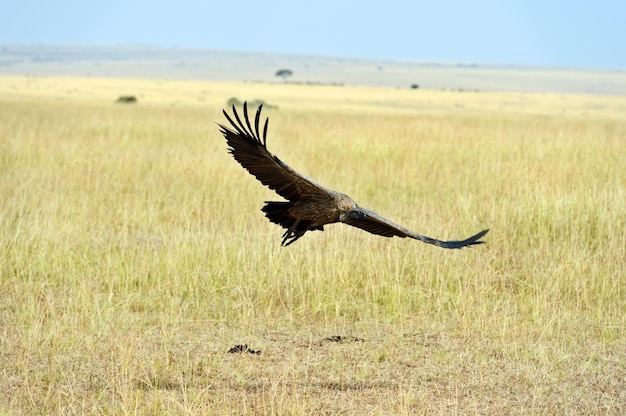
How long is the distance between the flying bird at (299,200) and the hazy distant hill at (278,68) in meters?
103

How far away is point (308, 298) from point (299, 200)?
2697mm

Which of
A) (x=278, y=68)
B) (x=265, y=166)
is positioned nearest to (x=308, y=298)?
(x=265, y=166)

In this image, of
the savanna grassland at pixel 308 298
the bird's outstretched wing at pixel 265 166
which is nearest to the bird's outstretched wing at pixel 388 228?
the bird's outstretched wing at pixel 265 166

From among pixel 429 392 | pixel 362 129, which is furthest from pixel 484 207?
pixel 362 129

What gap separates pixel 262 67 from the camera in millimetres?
150750

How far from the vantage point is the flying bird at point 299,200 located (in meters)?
4.54

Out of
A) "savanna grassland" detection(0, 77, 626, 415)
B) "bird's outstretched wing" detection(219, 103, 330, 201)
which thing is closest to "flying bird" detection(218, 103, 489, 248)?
"bird's outstretched wing" detection(219, 103, 330, 201)

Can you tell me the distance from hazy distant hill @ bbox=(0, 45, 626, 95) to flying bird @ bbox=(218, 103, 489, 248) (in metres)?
103

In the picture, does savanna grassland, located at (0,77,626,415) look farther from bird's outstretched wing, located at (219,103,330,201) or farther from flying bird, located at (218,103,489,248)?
bird's outstretched wing, located at (219,103,330,201)

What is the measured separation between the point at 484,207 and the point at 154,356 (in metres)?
5.27

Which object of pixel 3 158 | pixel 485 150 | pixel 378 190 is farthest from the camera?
pixel 485 150

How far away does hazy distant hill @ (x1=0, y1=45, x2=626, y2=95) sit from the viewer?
120m

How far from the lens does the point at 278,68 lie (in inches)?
6004

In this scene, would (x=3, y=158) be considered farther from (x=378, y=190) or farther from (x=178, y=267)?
(x=178, y=267)
